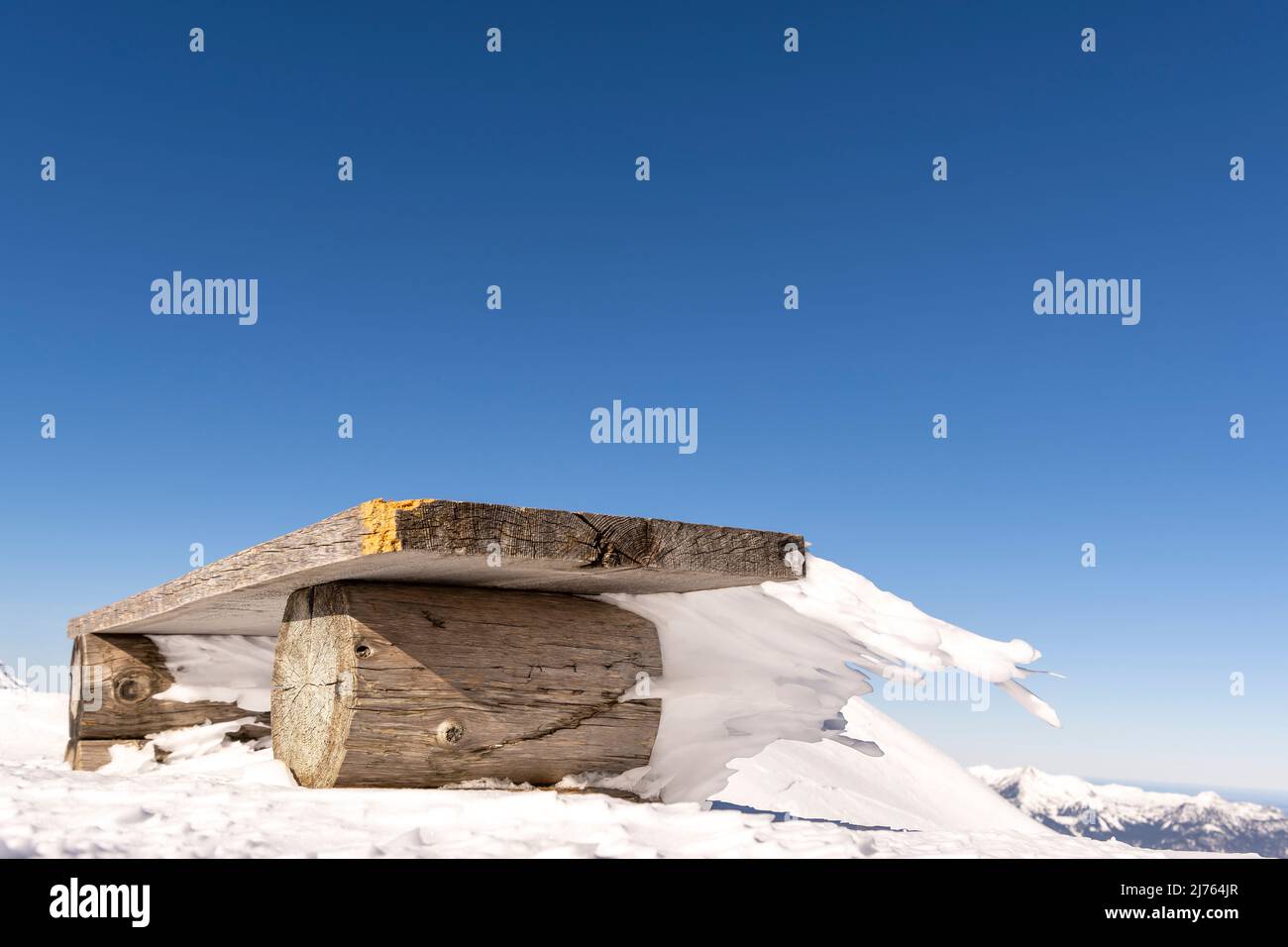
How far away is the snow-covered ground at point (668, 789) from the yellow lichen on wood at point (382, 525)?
76cm

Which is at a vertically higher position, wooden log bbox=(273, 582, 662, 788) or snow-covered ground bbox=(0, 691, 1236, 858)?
wooden log bbox=(273, 582, 662, 788)

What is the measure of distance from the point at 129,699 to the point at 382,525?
12.0ft

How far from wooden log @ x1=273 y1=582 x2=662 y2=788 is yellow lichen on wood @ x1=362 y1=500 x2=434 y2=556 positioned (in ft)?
1.75

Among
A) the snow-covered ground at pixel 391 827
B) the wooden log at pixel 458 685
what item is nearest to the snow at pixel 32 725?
the snow-covered ground at pixel 391 827

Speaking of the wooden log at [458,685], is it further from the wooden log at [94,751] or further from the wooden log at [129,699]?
the wooden log at [94,751]

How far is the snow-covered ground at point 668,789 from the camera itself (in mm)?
2412

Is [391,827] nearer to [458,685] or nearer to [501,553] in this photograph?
[458,685]

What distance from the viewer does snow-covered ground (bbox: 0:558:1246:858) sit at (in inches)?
95.0

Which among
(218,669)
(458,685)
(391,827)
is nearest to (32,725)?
(218,669)

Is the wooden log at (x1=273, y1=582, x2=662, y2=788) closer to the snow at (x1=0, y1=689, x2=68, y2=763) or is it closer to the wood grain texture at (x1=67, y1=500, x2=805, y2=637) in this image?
the wood grain texture at (x1=67, y1=500, x2=805, y2=637)

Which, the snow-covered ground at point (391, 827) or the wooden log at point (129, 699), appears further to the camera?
the wooden log at point (129, 699)

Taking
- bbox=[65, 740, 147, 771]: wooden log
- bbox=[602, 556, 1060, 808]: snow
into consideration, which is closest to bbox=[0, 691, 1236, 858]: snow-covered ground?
bbox=[602, 556, 1060, 808]: snow

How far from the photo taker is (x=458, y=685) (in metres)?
3.31
